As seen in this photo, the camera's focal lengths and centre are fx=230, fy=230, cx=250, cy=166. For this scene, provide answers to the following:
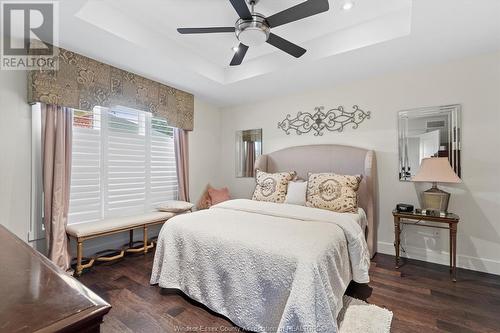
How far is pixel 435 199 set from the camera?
99.0 inches

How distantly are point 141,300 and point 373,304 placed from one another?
199 centimetres

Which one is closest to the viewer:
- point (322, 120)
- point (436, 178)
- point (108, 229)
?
point (436, 178)

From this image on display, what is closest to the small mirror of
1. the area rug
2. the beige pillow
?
the beige pillow

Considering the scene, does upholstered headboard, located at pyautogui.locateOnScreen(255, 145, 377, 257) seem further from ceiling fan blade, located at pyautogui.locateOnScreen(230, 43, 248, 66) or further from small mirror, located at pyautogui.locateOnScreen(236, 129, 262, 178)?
ceiling fan blade, located at pyautogui.locateOnScreen(230, 43, 248, 66)

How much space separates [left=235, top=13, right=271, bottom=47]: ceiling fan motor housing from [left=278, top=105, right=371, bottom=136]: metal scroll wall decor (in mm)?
1822

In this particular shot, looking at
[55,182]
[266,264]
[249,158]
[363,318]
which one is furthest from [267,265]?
[249,158]

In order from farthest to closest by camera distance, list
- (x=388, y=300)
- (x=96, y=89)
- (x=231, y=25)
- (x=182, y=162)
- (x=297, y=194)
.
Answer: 1. (x=182, y=162)
2. (x=297, y=194)
3. (x=96, y=89)
4. (x=231, y=25)
5. (x=388, y=300)

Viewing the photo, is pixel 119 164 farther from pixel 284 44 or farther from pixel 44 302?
pixel 44 302

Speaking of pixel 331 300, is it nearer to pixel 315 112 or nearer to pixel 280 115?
pixel 315 112

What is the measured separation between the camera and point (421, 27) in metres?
2.04

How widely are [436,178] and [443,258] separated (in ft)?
3.47

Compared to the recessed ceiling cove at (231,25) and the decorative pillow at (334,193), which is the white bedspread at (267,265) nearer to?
the decorative pillow at (334,193)

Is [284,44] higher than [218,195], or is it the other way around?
[284,44]

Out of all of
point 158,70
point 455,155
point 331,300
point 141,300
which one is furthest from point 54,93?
point 455,155
